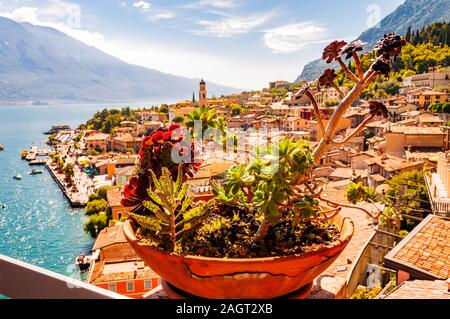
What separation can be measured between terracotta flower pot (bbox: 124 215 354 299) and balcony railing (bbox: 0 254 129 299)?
0.53ft

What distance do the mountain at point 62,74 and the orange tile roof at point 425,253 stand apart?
85.6 meters

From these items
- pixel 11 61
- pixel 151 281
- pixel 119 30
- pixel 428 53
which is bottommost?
pixel 151 281

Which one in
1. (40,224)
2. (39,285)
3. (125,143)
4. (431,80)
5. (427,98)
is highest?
(431,80)

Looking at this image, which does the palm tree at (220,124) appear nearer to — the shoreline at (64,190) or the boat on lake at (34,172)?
the shoreline at (64,190)

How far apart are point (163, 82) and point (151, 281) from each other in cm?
8760

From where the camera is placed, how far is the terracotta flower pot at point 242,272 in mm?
631

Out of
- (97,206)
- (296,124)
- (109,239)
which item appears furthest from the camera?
(296,124)

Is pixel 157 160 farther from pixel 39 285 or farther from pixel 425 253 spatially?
pixel 425 253

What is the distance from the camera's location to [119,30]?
1127mm

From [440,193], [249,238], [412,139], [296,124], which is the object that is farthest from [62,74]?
[249,238]

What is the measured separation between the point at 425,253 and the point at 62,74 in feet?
393

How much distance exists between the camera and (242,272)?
630 millimetres
